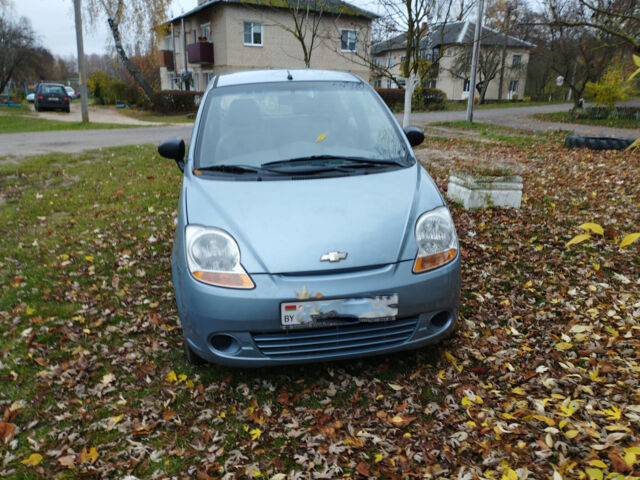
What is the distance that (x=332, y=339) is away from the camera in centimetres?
268

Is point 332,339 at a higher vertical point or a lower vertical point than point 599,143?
lower

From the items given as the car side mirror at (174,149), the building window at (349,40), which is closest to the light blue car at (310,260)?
the car side mirror at (174,149)

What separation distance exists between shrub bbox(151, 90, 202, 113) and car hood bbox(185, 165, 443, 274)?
27958 mm

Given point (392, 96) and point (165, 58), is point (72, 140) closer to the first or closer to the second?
point (392, 96)

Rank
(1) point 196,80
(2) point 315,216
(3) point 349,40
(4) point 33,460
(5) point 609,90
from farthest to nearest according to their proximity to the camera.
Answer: (1) point 196,80
(3) point 349,40
(5) point 609,90
(2) point 315,216
(4) point 33,460

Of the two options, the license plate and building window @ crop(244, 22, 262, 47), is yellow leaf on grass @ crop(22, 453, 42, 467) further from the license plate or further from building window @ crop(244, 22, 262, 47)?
building window @ crop(244, 22, 262, 47)

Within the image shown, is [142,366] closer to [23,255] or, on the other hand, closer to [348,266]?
[348,266]

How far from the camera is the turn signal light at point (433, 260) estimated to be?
2721 mm

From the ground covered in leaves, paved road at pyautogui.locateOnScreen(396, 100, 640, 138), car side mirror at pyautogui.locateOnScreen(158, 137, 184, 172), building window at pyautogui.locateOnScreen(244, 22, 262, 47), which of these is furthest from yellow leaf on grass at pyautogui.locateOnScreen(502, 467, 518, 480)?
building window at pyautogui.locateOnScreen(244, 22, 262, 47)

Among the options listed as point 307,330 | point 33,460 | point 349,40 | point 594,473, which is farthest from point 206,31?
point 594,473

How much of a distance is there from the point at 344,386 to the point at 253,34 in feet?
105

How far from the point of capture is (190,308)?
8.96ft

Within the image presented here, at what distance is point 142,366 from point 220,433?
3.10 ft

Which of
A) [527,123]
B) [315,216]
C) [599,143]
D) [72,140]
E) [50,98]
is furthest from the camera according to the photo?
[50,98]
